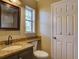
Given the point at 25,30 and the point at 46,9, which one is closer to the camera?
the point at 25,30

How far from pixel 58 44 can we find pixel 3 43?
185cm

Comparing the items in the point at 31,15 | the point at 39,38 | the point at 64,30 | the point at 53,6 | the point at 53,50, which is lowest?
the point at 53,50

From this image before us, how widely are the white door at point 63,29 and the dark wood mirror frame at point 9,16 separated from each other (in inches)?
52.1

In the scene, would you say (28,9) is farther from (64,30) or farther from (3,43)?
(3,43)

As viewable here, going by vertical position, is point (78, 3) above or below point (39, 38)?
above

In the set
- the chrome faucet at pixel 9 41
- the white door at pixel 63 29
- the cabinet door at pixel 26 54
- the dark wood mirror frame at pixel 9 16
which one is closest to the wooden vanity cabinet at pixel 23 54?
the cabinet door at pixel 26 54

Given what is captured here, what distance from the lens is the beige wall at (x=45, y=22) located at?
389 cm

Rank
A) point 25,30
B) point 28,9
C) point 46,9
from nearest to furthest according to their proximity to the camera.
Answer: point 25,30
point 28,9
point 46,9

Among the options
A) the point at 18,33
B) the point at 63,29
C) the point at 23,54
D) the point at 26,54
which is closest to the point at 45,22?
the point at 63,29

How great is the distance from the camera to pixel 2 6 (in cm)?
243

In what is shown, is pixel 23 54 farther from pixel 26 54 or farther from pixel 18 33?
pixel 18 33

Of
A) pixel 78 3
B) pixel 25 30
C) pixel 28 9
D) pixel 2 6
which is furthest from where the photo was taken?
pixel 28 9

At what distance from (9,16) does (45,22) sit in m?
1.57

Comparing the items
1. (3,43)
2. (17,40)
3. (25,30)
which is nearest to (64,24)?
(25,30)
